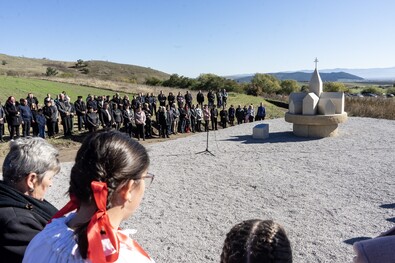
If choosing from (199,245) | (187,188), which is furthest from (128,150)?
(187,188)

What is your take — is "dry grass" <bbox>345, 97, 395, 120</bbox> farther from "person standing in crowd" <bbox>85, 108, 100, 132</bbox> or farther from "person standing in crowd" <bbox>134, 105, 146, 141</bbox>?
"person standing in crowd" <bbox>85, 108, 100, 132</bbox>

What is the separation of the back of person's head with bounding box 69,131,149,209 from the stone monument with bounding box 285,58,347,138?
39.3 ft

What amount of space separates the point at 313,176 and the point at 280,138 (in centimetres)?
490

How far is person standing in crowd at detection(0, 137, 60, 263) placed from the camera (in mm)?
1975

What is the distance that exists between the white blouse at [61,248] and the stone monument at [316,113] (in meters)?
12.1

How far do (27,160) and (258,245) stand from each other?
1.72 meters

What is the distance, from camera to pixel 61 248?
131cm

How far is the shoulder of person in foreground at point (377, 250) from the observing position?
4.02 ft

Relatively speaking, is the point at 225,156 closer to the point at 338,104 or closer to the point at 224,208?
the point at 224,208

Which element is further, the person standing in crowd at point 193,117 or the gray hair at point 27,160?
the person standing in crowd at point 193,117

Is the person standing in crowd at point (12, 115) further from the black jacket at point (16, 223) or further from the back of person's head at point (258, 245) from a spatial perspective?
the back of person's head at point (258, 245)

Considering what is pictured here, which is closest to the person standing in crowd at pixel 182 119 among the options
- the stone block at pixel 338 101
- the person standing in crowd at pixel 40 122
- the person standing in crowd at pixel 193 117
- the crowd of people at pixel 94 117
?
the crowd of people at pixel 94 117

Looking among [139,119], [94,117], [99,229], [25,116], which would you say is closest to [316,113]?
[139,119]

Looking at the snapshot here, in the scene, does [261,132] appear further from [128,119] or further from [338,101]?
[128,119]
